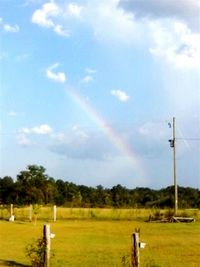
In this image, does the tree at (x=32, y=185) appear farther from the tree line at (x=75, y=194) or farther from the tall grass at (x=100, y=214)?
the tall grass at (x=100, y=214)

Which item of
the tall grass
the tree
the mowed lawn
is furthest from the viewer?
the tree

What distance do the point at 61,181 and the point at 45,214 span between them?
171ft

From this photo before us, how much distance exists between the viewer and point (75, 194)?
96.1 m

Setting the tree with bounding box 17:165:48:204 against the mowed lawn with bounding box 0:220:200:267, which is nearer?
the mowed lawn with bounding box 0:220:200:267

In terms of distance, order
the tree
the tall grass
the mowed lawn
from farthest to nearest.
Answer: the tree < the tall grass < the mowed lawn

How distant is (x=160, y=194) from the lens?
9238cm

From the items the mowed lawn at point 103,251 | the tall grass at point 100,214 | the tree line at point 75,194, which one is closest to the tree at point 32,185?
the tree line at point 75,194

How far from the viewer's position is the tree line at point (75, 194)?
6594 centimetres

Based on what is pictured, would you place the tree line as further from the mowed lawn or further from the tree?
the mowed lawn

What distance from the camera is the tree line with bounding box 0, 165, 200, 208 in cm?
6594

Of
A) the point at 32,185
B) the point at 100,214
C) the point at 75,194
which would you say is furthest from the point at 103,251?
the point at 75,194

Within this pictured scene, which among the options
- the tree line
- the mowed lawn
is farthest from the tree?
the mowed lawn

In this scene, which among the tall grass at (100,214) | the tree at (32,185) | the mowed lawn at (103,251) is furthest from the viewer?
the tree at (32,185)

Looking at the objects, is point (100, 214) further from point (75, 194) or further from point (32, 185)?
point (75, 194)
